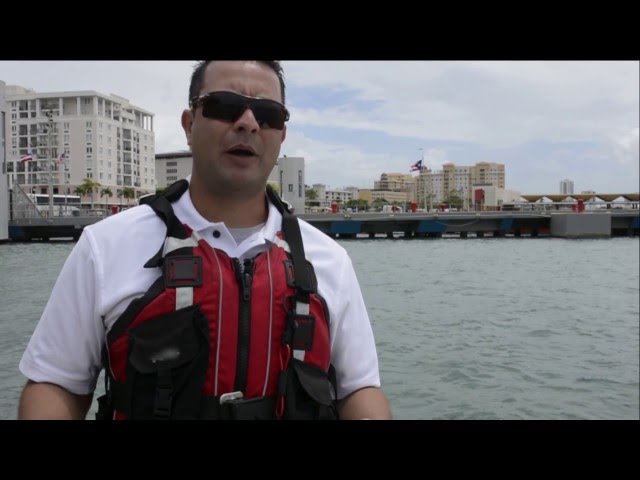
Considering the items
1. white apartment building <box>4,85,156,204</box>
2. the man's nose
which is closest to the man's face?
the man's nose

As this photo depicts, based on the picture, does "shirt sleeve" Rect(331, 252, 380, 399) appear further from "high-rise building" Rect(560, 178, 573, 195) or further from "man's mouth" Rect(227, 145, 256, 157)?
"high-rise building" Rect(560, 178, 573, 195)

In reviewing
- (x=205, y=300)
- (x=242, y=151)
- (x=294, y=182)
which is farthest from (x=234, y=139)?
(x=294, y=182)

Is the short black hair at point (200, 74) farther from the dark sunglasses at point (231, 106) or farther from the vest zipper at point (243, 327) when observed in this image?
the vest zipper at point (243, 327)

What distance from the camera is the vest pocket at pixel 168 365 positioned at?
5.27 ft

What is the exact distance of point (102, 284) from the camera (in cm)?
157

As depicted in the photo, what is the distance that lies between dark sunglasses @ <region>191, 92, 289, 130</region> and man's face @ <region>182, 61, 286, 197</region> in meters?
0.01

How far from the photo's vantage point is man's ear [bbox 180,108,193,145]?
174cm

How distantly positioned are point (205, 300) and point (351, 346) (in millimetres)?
481

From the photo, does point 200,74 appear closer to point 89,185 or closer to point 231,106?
point 231,106

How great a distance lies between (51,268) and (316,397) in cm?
1143

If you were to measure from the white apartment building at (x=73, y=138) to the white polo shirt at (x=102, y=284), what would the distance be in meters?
2.23

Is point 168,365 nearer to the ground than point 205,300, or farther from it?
nearer to the ground
